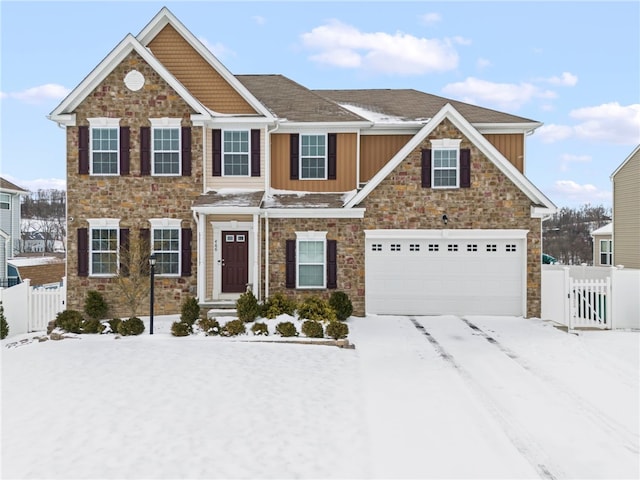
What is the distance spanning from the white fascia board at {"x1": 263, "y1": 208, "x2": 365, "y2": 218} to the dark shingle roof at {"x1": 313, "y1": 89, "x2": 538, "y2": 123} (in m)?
4.65

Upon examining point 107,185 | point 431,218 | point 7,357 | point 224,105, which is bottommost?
point 7,357

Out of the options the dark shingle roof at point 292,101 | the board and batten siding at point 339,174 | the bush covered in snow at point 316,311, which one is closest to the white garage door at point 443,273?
the bush covered in snow at point 316,311

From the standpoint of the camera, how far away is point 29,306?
49.0 ft

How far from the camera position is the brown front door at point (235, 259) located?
53.1 feet

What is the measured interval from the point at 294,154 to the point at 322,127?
53.3 inches

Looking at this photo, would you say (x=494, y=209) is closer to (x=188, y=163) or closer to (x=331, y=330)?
(x=331, y=330)

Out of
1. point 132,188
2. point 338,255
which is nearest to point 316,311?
point 338,255

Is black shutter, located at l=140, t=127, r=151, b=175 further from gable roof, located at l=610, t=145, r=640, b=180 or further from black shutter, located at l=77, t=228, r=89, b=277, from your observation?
gable roof, located at l=610, t=145, r=640, b=180

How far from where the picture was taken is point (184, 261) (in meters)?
15.4

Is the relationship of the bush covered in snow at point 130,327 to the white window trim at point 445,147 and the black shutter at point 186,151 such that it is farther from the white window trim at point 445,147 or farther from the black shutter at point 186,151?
the white window trim at point 445,147

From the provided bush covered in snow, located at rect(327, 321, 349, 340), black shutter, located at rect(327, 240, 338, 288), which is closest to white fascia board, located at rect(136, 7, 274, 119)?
black shutter, located at rect(327, 240, 338, 288)

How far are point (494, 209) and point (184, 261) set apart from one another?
10.3 meters

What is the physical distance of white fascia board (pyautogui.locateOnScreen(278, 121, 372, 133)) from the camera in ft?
52.5

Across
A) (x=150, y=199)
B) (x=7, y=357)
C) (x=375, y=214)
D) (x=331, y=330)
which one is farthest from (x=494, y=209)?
(x=7, y=357)
